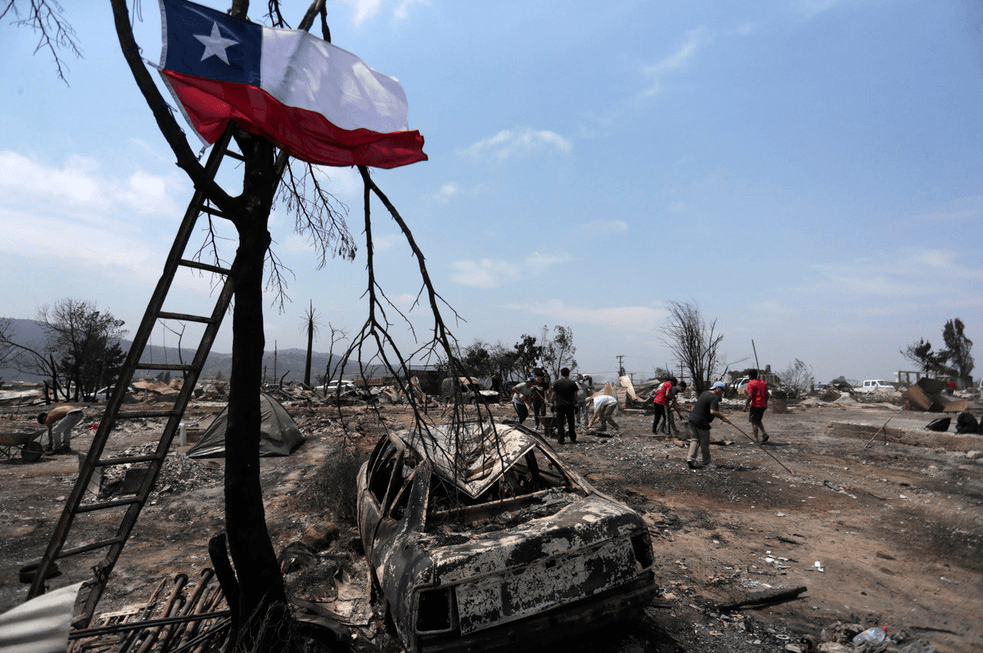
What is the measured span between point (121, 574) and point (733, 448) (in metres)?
11.0

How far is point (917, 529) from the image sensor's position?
5902mm

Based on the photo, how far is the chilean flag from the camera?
307cm

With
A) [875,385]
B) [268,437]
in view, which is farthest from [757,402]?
[875,385]

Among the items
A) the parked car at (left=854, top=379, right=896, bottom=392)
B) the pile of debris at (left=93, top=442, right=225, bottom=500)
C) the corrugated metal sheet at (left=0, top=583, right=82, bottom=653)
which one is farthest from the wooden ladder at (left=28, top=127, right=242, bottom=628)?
the parked car at (left=854, top=379, right=896, bottom=392)

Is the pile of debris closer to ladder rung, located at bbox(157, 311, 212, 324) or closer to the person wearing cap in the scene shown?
ladder rung, located at bbox(157, 311, 212, 324)

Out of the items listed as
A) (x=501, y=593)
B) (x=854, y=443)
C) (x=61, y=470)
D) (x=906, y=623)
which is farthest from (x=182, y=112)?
(x=854, y=443)

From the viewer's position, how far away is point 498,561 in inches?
A: 114

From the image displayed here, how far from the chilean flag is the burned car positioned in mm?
2101

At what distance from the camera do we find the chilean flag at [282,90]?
121 inches

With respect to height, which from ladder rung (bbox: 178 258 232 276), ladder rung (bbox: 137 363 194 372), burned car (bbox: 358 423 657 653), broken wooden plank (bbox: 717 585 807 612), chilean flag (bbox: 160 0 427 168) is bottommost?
broken wooden plank (bbox: 717 585 807 612)

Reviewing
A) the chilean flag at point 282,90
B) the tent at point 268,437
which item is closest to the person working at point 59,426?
the tent at point 268,437

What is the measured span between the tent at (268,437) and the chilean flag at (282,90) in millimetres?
9113

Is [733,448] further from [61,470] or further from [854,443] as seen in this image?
[61,470]

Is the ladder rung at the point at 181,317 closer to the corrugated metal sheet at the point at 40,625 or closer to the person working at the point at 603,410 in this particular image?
the corrugated metal sheet at the point at 40,625
